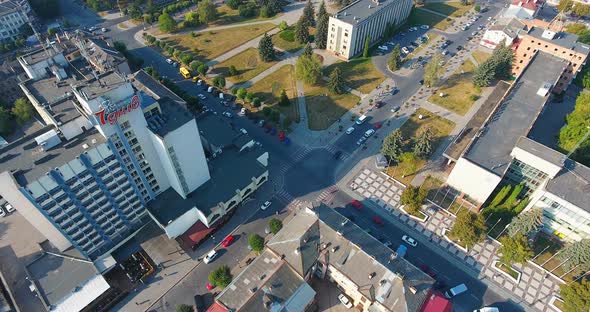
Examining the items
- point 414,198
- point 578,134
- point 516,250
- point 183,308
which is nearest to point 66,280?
point 183,308

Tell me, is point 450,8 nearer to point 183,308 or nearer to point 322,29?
point 322,29

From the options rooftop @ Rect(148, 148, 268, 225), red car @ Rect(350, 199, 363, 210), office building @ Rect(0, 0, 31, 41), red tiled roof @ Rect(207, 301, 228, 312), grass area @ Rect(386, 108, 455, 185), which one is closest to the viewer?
red tiled roof @ Rect(207, 301, 228, 312)

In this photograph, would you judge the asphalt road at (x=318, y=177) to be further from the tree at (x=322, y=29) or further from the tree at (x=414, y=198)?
the tree at (x=322, y=29)

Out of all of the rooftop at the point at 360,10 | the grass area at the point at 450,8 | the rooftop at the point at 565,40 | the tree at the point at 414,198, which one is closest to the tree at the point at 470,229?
the tree at the point at 414,198

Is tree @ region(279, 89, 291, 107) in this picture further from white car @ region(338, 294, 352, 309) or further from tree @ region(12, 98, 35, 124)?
tree @ region(12, 98, 35, 124)

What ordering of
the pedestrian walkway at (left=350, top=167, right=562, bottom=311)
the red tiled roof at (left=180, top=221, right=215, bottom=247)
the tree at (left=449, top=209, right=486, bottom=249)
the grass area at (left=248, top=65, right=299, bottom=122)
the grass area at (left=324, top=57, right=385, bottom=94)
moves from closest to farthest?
1. the pedestrian walkway at (left=350, top=167, right=562, bottom=311)
2. the tree at (left=449, top=209, right=486, bottom=249)
3. the red tiled roof at (left=180, top=221, right=215, bottom=247)
4. the grass area at (left=248, top=65, right=299, bottom=122)
5. the grass area at (left=324, top=57, right=385, bottom=94)

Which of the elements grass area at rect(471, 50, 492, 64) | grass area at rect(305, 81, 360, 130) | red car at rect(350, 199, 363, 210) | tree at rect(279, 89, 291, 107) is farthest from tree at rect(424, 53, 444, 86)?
red car at rect(350, 199, 363, 210)
